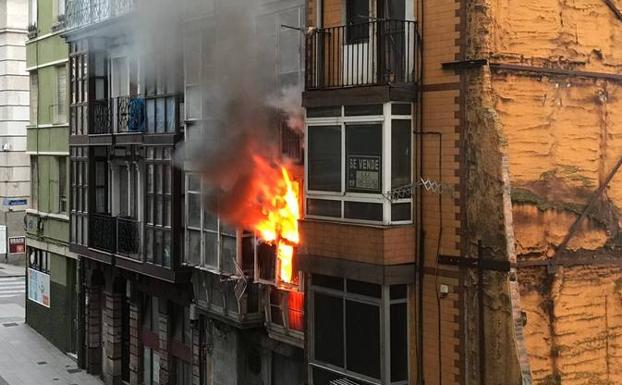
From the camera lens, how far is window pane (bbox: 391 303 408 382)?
9898mm

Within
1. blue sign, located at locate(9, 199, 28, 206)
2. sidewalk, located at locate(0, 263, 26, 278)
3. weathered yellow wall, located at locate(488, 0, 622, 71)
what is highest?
weathered yellow wall, located at locate(488, 0, 622, 71)

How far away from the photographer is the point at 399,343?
32.7ft

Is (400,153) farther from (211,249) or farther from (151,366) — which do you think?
(151,366)

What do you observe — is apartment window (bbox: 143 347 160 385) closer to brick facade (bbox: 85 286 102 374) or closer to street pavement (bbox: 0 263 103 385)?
street pavement (bbox: 0 263 103 385)

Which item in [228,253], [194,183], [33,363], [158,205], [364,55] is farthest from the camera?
[33,363]

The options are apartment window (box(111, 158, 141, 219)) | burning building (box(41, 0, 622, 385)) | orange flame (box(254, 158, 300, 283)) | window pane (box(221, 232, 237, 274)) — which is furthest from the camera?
apartment window (box(111, 158, 141, 219))

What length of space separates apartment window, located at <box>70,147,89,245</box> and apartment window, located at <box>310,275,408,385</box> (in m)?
10.7

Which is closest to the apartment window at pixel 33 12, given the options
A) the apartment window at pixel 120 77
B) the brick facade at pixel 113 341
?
the apartment window at pixel 120 77

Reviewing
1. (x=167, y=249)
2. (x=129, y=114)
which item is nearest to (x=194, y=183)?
(x=167, y=249)

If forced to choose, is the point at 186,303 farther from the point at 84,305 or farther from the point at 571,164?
the point at 571,164

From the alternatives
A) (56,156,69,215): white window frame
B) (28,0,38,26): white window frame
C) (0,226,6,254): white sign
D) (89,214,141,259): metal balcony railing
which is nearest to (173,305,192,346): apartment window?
(89,214,141,259): metal balcony railing

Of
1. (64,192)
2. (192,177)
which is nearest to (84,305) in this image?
(64,192)

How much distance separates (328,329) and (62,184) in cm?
1489

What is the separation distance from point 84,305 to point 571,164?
50.7 ft
